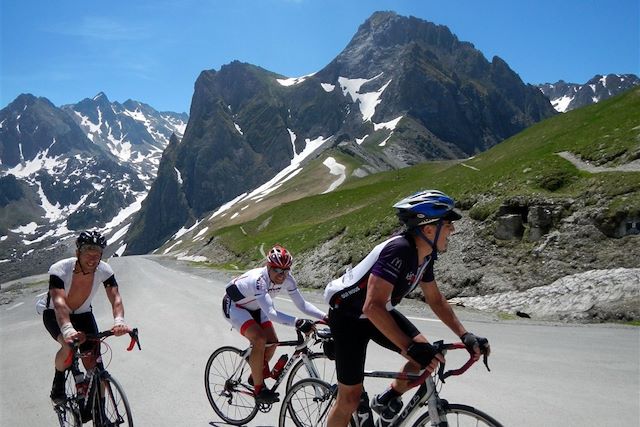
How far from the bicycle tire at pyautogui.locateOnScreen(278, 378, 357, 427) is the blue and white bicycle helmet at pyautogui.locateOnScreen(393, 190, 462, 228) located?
2.15 meters

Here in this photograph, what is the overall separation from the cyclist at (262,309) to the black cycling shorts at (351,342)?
6.32 feet

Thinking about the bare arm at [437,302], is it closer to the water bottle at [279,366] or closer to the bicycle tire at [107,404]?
the water bottle at [279,366]

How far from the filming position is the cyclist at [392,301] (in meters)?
4.02

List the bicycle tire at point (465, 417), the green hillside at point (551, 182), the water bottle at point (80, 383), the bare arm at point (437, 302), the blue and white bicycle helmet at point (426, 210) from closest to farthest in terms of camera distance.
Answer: the bicycle tire at point (465, 417)
the blue and white bicycle helmet at point (426, 210)
the bare arm at point (437, 302)
the water bottle at point (80, 383)
the green hillside at point (551, 182)

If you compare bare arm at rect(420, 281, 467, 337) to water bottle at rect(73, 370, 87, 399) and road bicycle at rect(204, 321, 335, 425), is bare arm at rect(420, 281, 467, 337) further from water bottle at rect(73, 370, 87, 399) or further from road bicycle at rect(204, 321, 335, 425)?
water bottle at rect(73, 370, 87, 399)

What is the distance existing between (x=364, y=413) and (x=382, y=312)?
1279mm

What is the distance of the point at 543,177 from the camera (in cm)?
2627

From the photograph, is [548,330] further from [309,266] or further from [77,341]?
[309,266]

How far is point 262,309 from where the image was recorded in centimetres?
684

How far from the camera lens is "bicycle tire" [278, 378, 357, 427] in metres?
5.37

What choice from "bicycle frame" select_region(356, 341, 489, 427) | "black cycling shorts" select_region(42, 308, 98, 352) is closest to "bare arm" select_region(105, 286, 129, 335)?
"black cycling shorts" select_region(42, 308, 98, 352)

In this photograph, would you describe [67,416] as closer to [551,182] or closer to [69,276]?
[69,276]

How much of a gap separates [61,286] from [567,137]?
122 feet

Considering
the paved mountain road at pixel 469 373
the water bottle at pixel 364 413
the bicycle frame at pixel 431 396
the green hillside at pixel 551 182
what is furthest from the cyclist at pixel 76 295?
the green hillside at pixel 551 182
